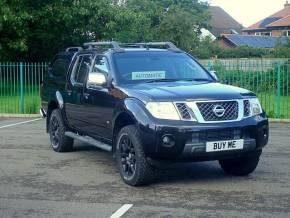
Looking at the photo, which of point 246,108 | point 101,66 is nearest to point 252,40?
point 101,66

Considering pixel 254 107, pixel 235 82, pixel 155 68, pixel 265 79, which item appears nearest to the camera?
pixel 254 107

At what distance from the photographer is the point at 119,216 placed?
618 centimetres

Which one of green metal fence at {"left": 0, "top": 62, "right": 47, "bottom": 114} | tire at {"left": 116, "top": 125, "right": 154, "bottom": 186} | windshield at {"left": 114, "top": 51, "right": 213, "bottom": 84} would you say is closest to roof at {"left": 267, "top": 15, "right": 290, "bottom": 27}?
green metal fence at {"left": 0, "top": 62, "right": 47, "bottom": 114}

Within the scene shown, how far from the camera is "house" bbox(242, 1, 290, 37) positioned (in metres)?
82.3

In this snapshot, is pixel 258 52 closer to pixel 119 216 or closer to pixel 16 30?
pixel 16 30

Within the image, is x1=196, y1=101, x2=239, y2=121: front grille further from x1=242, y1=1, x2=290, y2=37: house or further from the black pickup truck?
x1=242, y1=1, x2=290, y2=37: house

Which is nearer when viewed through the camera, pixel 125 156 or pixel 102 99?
pixel 125 156

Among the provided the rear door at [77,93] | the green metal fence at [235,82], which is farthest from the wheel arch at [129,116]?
the green metal fence at [235,82]

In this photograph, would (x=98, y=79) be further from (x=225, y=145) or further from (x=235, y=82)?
(x=235, y=82)

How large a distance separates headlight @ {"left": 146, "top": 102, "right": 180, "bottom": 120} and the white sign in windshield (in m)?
1.20

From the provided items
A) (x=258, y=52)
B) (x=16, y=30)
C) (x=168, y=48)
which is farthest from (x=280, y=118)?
(x=258, y=52)

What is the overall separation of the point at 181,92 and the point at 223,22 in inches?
4202

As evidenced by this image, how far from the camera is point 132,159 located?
756 cm

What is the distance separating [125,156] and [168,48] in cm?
242
